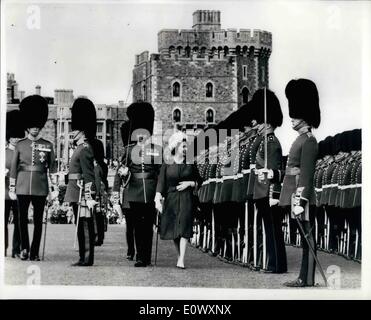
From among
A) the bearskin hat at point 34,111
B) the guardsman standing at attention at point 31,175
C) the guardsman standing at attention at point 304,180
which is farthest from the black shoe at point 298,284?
the bearskin hat at point 34,111

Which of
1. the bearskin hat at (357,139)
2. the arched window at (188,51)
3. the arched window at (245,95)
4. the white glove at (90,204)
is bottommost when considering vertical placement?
the white glove at (90,204)

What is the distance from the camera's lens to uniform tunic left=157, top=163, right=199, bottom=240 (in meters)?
29.4

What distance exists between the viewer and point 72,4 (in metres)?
29.5

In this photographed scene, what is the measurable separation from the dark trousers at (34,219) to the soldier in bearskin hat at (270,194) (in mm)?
2859

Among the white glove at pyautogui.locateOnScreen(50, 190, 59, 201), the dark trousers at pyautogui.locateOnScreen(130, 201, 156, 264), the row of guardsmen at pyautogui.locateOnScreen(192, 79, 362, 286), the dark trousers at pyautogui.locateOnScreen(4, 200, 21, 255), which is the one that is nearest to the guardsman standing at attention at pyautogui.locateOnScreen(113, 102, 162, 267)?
the dark trousers at pyautogui.locateOnScreen(130, 201, 156, 264)

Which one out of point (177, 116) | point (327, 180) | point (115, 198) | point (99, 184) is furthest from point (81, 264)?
point (327, 180)

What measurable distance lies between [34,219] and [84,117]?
152 cm

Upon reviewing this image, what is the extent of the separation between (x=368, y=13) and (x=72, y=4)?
12.8 ft

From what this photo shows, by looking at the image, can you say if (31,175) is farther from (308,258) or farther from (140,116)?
(308,258)

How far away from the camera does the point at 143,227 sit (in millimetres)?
29672

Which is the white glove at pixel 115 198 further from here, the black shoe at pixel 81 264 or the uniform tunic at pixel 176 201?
the black shoe at pixel 81 264

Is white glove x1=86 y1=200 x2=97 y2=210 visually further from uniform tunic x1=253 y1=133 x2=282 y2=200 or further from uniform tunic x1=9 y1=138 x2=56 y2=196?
uniform tunic x1=253 y1=133 x2=282 y2=200

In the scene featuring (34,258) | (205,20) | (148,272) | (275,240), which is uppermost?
(205,20)

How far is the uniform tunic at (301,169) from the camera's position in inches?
1107
